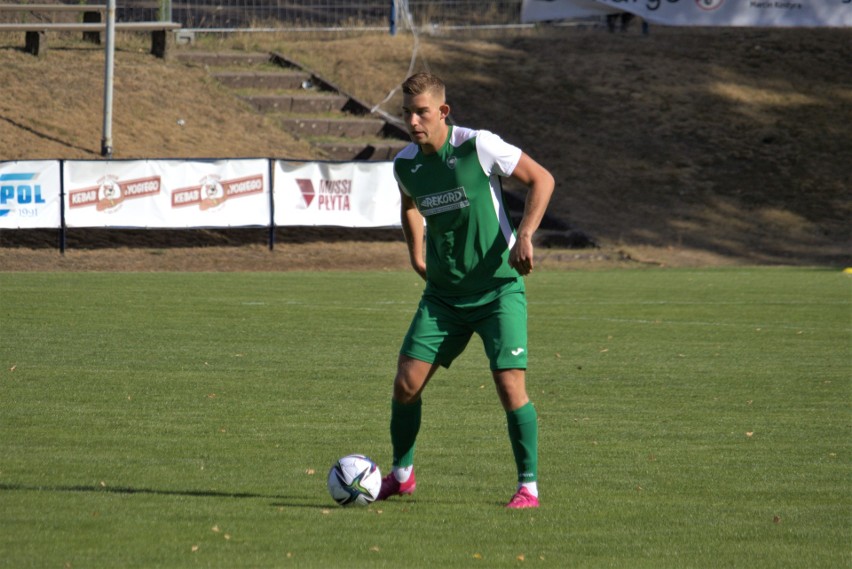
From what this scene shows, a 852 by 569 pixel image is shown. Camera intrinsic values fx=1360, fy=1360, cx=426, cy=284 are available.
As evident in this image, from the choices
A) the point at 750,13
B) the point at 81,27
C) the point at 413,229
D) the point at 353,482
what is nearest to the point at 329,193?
the point at 81,27

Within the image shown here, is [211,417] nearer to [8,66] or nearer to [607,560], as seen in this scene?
[607,560]

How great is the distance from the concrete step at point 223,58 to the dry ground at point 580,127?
27.6 inches

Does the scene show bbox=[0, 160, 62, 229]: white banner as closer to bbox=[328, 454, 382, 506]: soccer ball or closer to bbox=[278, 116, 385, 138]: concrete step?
bbox=[278, 116, 385, 138]: concrete step

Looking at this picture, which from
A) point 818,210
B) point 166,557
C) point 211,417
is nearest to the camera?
point 166,557

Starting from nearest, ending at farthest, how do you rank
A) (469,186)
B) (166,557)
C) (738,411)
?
(166,557) < (469,186) < (738,411)

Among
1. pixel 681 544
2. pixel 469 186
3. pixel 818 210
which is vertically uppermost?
pixel 469 186

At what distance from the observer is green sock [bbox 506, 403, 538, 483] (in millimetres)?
7207

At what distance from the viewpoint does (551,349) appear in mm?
14719

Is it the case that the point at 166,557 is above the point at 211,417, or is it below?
above

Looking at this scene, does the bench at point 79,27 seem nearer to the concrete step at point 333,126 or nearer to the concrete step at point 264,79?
the concrete step at point 264,79

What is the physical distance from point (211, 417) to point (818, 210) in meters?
27.1

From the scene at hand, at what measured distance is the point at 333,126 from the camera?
33.6 meters

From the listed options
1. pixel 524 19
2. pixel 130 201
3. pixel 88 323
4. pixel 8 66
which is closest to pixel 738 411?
pixel 88 323

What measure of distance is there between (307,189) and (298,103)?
867 centimetres
